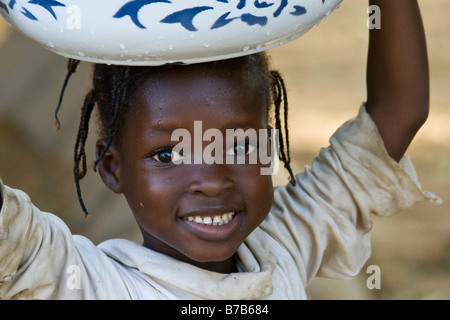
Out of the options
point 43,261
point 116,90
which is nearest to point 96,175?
point 116,90

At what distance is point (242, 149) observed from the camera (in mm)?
1552

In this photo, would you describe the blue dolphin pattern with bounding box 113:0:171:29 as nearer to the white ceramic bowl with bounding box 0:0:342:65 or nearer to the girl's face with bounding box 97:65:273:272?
the white ceramic bowl with bounding box 0:0:342:65

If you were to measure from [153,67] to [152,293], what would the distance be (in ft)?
1.38

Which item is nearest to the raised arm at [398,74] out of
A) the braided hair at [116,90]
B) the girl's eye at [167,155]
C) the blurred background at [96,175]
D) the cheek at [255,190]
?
the braided hair at [116,90]

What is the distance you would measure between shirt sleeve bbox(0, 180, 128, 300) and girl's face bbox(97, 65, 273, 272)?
5.2 inches

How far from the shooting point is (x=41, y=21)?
1297 mm

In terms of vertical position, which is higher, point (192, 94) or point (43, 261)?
point (192, 94)

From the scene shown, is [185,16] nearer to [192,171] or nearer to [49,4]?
[49,4]

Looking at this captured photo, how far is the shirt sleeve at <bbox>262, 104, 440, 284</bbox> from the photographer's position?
1751mm

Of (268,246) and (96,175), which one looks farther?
(96,175)

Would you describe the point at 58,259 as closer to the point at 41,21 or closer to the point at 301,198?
the point at 41,21

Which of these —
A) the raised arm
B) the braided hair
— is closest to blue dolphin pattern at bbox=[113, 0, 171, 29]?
the braided hair

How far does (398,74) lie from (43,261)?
83 centimetres

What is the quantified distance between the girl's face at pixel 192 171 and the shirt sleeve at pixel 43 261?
0.13m
